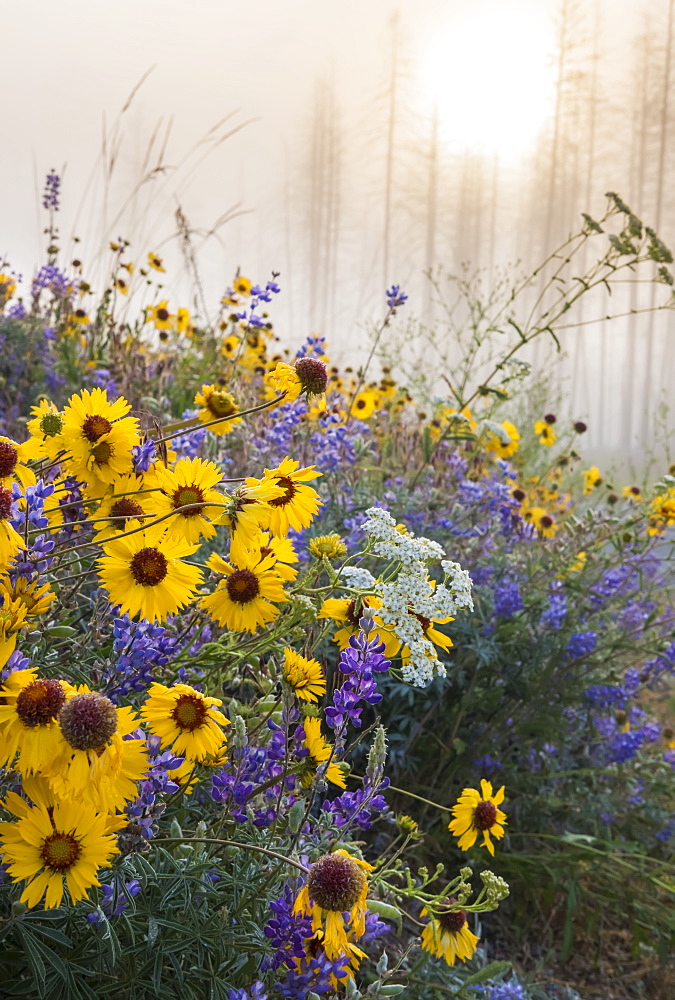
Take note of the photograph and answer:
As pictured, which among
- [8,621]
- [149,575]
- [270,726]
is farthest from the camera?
[270,726]

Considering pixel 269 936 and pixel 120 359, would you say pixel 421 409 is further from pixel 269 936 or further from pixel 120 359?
pixel 269 936

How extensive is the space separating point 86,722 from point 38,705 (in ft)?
0.18

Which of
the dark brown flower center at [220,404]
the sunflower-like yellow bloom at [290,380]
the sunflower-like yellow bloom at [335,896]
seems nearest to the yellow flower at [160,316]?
the dark brown flower center at [220,404]

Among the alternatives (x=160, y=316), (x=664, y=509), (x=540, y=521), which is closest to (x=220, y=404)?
(x=664, y=509)

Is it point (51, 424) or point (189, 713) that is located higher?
point (51, 424)

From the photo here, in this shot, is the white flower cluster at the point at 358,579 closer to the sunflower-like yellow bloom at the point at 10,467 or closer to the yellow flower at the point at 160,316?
the sunflower-like yellow bloom at the point at 10,467

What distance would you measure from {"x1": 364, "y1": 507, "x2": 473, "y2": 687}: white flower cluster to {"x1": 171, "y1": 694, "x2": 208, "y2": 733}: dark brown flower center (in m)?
0.24

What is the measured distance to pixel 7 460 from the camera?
77 cm

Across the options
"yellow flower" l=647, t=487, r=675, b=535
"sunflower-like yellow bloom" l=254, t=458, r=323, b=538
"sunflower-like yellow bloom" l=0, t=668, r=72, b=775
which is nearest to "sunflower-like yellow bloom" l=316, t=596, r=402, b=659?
"sunflower-like yellow bloom" l=254, t=458, r=323, b=538

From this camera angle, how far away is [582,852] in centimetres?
173

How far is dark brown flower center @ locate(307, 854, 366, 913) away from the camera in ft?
2.14

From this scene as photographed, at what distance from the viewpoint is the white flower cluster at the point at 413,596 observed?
0.88 meters

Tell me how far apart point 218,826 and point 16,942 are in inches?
9.3

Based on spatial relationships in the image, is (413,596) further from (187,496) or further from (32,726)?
(32,726)
